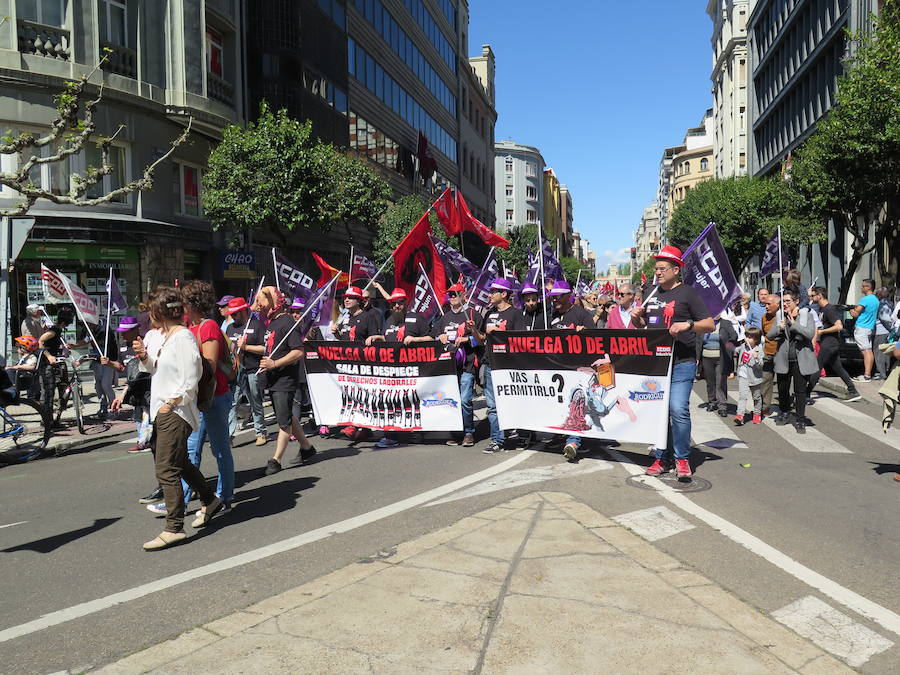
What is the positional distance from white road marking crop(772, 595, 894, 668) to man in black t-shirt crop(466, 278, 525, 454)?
4498 mm

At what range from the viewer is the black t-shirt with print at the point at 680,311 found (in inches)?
269

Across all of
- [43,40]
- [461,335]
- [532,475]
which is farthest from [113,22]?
[532,475]

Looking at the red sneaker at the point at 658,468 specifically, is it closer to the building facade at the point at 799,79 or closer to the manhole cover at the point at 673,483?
the manhole cover at the point at 673,483

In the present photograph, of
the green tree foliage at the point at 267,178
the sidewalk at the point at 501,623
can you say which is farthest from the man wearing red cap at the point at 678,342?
the green tree foliage at the point at 267,178

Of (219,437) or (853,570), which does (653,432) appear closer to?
(853,570)

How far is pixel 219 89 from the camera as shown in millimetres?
23219

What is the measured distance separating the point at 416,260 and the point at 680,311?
4.95 meters

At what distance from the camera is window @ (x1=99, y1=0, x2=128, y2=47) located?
62.4ft

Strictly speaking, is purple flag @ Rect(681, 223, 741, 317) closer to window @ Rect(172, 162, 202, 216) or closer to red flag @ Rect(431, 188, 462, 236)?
red flag @ Rect(431, 188, 462, 236)

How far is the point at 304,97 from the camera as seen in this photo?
26.6 meters

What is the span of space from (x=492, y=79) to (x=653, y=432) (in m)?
72.7

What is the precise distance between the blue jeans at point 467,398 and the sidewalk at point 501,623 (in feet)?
12.5

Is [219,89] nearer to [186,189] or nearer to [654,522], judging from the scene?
[186,189]

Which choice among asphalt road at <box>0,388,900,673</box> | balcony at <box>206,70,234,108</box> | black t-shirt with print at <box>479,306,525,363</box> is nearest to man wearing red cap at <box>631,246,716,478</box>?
asphalt road at <box>0,388,900,673</box>
